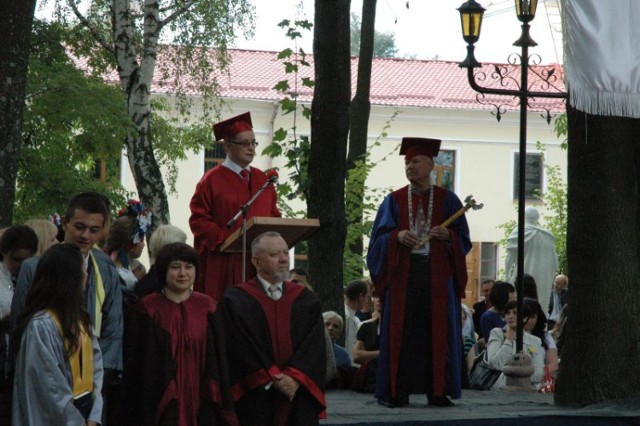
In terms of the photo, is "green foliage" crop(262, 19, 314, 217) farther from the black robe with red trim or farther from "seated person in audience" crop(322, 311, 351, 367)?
the black robe with red trim

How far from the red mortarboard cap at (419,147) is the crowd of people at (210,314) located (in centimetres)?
1

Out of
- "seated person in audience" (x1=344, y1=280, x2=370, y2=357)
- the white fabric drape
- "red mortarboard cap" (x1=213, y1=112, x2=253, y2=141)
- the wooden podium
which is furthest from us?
"seated person in audience" (x1=344, y1=280, x2=370, y2=357)

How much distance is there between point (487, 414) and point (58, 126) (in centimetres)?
921

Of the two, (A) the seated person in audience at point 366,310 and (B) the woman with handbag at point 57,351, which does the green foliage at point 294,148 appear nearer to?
(A) the seated person in audience at point 366,310

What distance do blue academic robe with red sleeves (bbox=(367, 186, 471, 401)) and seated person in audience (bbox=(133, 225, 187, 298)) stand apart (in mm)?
1914

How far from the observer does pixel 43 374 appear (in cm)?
682

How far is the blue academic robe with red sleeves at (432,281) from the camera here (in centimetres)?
994

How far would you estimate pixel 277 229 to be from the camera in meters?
8.65

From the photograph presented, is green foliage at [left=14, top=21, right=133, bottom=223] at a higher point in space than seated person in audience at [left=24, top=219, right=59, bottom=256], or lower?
higher

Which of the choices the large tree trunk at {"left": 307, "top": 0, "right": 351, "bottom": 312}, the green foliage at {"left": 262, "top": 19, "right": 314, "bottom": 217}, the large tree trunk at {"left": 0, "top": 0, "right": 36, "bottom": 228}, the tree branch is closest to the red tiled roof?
the tree branch

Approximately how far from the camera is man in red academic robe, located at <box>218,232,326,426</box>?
315 inches

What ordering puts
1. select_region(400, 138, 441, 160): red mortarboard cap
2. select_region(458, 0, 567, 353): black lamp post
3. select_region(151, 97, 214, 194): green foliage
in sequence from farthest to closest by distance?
select_region(151, 97, 214, 194): green foliage
select_region(458, 0, 567, 353): black lamp post
select_region(400, 138, 441, 160): red mortarboard cap

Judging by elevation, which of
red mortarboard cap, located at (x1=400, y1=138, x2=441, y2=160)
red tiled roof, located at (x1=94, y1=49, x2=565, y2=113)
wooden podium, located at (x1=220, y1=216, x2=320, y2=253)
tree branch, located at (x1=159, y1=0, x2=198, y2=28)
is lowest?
wooden podium, located at (x1=220, y1=216, x2=320, y2=253)

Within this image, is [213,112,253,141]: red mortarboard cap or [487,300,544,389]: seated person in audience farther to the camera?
[487,300,544,389]: seated person in audience
